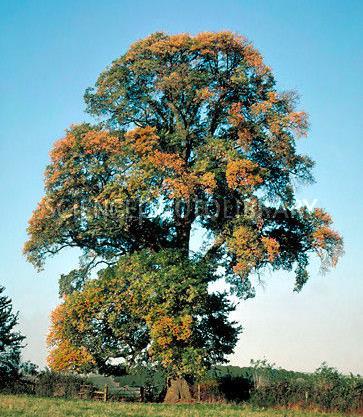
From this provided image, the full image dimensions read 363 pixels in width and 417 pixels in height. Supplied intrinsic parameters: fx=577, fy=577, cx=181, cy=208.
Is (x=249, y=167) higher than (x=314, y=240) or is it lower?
higher

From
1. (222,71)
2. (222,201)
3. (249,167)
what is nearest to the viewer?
(249,167)

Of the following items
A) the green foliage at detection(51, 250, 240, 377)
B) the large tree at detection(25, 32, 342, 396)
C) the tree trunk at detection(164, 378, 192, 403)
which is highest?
the large tree at detection(25, 32, 342, 396)

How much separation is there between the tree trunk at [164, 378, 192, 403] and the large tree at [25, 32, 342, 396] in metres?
2.82

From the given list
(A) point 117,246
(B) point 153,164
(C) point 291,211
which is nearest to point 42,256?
(A) point 117,246

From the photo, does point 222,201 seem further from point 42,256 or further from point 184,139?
point 42,256

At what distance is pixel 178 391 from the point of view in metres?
30.2

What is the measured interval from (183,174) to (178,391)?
1140 cm

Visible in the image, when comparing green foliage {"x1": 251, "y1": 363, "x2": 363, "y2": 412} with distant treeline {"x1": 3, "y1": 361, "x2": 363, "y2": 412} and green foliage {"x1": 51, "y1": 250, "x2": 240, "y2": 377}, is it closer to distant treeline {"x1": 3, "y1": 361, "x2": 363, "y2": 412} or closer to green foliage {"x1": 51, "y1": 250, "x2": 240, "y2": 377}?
distant treeline {"x1": 3, "y1": 361, "x2": 363, "y2": 412}

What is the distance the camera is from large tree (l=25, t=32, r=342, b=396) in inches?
1116

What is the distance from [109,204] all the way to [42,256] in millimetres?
5529

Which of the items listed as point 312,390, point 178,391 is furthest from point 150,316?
point 312,390

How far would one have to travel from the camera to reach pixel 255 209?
28984 mm

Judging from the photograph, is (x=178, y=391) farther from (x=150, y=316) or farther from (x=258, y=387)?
(x=150, y=316)

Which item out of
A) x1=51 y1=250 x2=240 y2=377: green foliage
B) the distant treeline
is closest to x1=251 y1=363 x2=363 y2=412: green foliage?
the distant treeline
